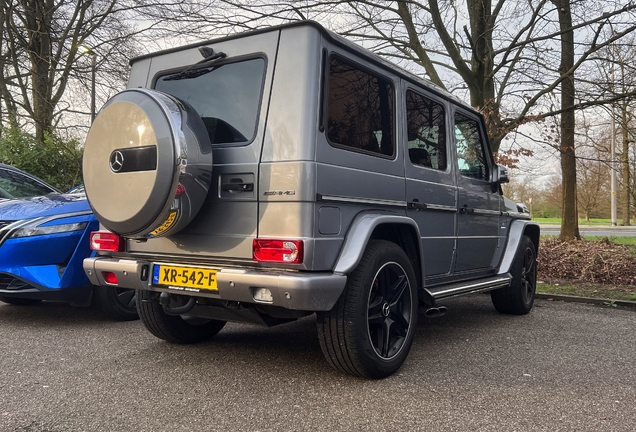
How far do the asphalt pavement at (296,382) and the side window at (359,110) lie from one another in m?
1.49

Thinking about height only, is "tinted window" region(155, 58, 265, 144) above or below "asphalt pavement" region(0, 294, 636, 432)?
above

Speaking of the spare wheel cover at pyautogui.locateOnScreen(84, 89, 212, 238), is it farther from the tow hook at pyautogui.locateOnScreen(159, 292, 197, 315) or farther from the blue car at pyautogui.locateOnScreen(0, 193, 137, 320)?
the blue car at pyautogui.locateOnScreen(0, 193, 137, 320)

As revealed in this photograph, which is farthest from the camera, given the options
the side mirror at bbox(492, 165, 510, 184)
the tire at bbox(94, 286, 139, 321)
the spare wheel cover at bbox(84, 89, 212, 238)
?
the side mirror at bbox(492, 165, 510, 184)

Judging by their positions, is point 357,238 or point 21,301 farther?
point 21,301

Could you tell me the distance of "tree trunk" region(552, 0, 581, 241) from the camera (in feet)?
28.9

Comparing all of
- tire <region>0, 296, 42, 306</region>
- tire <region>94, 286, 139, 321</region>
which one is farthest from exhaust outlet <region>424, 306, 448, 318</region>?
tire <region>0, 296, 42, 306</region>

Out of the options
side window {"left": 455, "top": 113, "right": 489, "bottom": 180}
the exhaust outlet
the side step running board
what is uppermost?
side window {"left": 455, "top": 113, "right": 489, "bottom": 180}

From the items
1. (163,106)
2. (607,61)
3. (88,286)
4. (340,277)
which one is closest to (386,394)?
(340,277)

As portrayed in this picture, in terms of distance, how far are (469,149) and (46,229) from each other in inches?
149

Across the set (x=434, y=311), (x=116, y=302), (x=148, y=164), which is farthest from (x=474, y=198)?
(x=116, y=302)

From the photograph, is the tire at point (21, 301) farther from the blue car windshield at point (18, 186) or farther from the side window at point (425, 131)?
the side window at point (425, 131)

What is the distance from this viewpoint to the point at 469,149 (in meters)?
5.04

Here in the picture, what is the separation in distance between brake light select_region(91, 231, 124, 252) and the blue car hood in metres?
1.29

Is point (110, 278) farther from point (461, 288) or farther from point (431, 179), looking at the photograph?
point (461, 288)
